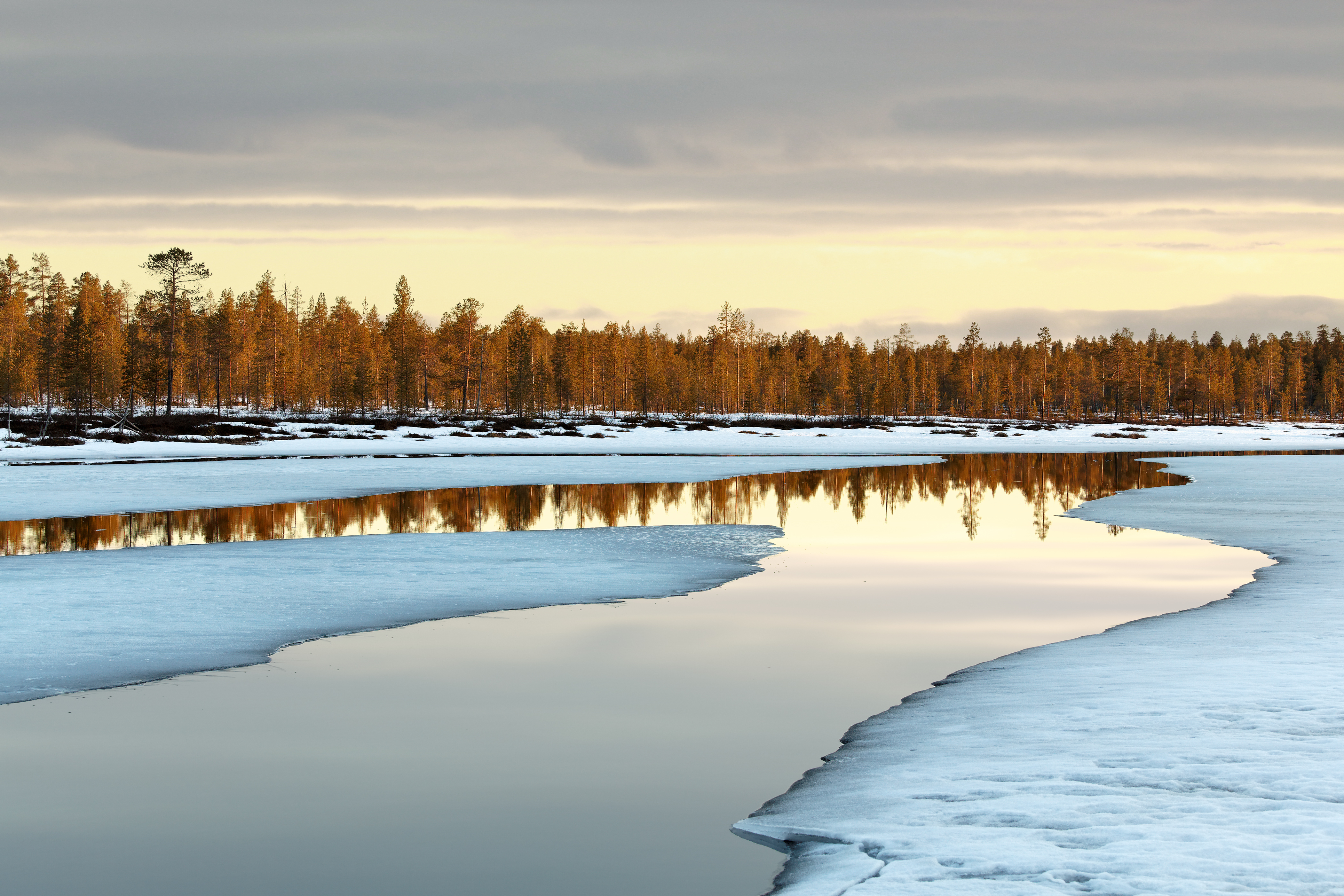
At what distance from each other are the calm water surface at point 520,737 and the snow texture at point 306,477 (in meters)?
16.9

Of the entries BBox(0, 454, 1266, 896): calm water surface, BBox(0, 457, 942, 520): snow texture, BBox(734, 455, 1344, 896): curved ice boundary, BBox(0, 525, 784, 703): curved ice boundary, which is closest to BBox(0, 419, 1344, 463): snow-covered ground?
BBox(0, 457, 942, 520): snow texture

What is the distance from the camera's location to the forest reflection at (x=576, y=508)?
2128 centimetres

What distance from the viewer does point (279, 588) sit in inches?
551

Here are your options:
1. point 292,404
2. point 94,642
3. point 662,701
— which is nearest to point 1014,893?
point 662,701

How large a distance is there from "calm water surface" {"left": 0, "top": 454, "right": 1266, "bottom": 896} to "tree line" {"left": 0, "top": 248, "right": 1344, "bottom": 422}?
70.0 m

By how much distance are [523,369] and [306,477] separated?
63365 mm

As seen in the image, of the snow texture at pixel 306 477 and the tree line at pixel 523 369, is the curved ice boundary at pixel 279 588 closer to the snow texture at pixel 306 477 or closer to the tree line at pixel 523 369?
the snow texture at pixel 306 477

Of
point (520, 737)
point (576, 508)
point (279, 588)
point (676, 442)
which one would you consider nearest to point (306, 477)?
point (576, 508)

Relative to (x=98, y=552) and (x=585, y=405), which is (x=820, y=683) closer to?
(x=98, y=552)

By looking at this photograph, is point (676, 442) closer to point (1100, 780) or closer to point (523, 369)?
point (523, 369)

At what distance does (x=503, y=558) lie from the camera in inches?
Result: 683

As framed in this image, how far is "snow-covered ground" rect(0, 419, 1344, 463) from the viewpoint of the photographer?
2040 inches

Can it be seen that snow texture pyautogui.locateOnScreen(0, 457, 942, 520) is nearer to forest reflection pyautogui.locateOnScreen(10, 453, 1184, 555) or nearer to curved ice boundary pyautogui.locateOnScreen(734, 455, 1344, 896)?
forest reflection pyautogui.locateOnScreen(10, 453, 1184, 555)

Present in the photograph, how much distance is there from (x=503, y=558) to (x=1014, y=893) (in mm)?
13185
